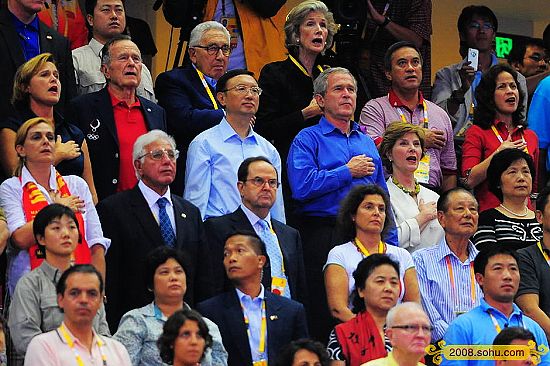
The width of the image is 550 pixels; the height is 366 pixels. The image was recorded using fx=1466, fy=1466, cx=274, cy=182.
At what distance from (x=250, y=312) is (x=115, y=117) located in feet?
5.08

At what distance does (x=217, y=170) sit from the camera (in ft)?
25.9

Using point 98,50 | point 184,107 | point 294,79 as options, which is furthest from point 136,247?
point 294,79

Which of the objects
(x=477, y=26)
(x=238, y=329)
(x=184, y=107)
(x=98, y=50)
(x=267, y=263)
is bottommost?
(x=238, y=329)

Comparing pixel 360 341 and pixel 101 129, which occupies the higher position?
pixel 101 129

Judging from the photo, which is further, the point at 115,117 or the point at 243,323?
the point at 115,117

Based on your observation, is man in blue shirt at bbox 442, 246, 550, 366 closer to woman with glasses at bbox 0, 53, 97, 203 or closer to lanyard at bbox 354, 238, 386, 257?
lanyard at bbox 354, 238, 386, 257

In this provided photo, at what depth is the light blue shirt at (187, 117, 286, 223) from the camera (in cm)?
782

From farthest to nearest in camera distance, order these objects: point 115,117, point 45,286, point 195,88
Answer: point 195,88 → point 115,117 → point 45,286

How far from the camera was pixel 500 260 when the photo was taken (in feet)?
24.6

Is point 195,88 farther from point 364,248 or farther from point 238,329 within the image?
point 238,329

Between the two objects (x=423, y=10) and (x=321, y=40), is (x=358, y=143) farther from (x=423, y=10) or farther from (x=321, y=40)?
(x=423, y=10)

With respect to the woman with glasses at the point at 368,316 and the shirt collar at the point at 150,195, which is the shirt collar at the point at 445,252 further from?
the shirt collar at the point at 150,195

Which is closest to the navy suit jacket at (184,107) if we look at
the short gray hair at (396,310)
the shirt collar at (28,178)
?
the shirt collar at (28,178)

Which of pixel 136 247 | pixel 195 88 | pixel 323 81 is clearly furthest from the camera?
pixel 195 88
